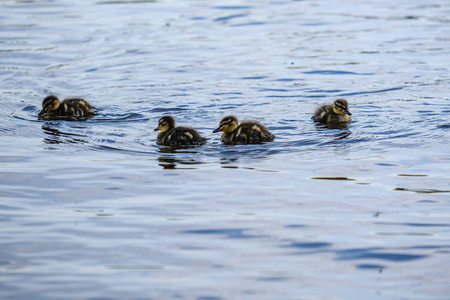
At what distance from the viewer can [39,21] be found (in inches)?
556

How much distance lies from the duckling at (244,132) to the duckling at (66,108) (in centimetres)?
185

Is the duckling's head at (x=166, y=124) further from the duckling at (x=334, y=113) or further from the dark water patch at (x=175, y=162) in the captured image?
the duckling at (x=334, y=113)

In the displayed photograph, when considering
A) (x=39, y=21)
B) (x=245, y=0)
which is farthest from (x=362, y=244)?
(x=245, y=0)

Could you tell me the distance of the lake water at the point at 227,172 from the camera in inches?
148

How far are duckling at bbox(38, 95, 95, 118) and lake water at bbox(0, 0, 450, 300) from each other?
15 centimetres

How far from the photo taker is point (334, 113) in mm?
7473

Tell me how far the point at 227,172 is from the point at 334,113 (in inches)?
87.3

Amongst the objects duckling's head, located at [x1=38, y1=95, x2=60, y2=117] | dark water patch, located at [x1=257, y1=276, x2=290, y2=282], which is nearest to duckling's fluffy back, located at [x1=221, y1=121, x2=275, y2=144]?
duckling's head, located at [x1=38, y1=95, x2=60, y2=117]

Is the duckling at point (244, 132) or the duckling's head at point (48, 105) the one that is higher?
the duckling's head at point (48, 105)

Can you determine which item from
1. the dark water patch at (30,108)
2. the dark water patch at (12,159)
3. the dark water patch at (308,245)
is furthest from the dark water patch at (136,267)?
the dark water patch at (30,108)

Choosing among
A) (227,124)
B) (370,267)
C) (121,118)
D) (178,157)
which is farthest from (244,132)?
(370,267)

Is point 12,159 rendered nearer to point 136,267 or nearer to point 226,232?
point 226,232

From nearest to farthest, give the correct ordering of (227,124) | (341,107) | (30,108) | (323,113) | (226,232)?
Answer: 1. (226,232)
2. (227,124)
3. (341,107)
4. (323,113)
5. (30,108)

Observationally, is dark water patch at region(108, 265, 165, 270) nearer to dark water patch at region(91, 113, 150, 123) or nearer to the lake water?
the lake water
